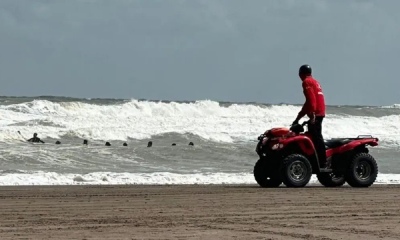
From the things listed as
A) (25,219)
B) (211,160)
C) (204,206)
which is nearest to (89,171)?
(211,160)

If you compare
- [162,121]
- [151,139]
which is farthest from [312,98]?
[162,121]

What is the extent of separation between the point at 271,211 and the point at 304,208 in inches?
21.0

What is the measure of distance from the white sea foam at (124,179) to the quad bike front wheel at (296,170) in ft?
8.39

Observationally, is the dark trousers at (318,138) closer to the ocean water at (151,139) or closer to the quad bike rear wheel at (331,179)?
the quad bike rear wheel at (331,179)

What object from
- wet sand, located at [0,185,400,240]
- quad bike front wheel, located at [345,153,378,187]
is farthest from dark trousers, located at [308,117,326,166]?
wet sand, located at [0,185,400,240]

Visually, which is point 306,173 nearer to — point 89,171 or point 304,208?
point 304,208

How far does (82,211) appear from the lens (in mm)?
9547

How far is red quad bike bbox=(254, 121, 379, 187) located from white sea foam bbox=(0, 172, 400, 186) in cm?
213

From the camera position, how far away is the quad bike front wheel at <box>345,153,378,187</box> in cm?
1459

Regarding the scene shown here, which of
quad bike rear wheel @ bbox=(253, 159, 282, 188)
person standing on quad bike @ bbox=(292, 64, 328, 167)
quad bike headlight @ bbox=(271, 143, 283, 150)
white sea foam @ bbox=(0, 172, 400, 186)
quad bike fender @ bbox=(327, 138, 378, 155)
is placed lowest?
white sea foam @ bbox=(0, 172, 400, 186)

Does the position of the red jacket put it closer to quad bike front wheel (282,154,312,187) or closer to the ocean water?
quad bike front wheel (282,154,312,187)

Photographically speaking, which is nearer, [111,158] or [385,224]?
[385,224]

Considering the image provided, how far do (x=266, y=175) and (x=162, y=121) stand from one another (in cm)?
2987

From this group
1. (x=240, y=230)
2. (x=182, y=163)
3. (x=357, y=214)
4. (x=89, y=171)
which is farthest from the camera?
(x=182, y=163)
